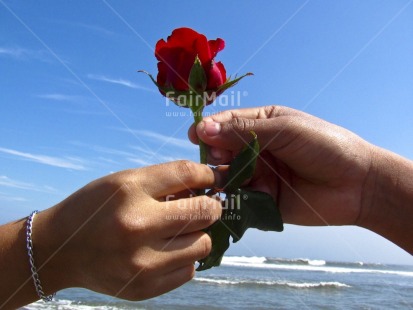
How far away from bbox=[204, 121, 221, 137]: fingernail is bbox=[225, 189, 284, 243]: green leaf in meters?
0.28

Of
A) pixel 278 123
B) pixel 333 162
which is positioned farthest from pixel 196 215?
pixel 333 162

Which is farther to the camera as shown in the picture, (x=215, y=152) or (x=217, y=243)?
(x=215, y=152)

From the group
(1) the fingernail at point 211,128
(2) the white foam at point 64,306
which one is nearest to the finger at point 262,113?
(1) the fingernail at point 211,128

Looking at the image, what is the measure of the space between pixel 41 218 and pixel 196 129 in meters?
0.56

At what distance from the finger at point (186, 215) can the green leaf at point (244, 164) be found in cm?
10

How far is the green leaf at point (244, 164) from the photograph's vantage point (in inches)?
51.8

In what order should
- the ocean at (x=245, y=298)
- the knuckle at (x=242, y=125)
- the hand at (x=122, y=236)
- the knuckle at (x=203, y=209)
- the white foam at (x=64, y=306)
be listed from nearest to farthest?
the hand at (x=122, y=236)
the knuckle at (x=203, y=209)
the knuckle at (x=242, y=125)
the white foam at (x=64, y=306)
the ocean at (x=245, y=298)

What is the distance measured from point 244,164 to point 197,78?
284 mm

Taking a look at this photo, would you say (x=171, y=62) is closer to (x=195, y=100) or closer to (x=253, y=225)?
(x=195, y=100)

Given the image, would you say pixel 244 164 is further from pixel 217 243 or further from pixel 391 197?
pixel 391 197

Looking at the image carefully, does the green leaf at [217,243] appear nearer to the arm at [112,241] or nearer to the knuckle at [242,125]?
the arm at [112,241]

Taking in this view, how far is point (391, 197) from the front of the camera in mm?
1924

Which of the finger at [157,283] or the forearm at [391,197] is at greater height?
the forearm at [391,197]

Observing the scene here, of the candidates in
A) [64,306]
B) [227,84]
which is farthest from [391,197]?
[64,306]
